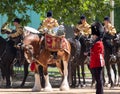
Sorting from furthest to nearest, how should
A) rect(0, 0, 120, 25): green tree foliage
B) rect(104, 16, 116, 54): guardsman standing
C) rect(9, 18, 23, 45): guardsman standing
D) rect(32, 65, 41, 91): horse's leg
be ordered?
rect(0, 0, 120, 25): green tree foliage < rect(104, 16, 116, 54): guardsman standing < rect(9, 18, 23, 45): guardsman standing < rect(32, 65, 41, 91): horse's leg

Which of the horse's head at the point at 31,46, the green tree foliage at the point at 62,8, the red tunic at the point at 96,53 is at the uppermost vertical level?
the green tree foliage at the point at 62,8

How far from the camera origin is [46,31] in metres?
18.2

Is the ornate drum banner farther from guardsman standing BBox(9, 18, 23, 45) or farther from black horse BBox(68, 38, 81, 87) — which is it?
guardsman standing BBox(9, 18, 23, 45)

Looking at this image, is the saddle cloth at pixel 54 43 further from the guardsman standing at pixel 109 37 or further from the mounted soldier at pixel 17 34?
the guardsman standing at pixel 109 37

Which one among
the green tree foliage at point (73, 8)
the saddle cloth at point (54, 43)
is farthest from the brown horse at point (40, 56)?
the green tree foliage at point (73, 8)

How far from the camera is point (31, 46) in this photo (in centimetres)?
1797

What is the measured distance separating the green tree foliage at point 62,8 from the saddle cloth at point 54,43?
218 inches

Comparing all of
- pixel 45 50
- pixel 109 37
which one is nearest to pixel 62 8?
pixel 109 37

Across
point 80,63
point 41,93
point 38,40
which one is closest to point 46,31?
point 38,40

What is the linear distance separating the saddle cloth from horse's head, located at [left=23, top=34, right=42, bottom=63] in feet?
0.93

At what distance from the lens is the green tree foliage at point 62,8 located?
933 inches

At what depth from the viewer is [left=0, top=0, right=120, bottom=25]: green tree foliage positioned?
77.7 ft

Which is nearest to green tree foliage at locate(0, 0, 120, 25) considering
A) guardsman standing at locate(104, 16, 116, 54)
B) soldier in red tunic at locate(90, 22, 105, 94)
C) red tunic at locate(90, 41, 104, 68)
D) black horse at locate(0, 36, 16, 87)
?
black horse at locate(0, 36, 16, 87)

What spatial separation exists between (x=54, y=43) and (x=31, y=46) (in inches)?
34.9
